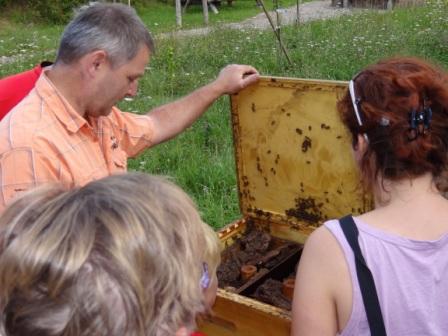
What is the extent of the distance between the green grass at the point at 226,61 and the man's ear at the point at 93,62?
85.6 inches

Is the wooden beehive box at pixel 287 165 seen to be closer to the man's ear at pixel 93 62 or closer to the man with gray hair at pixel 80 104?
the man with gray hair at pixel 80 104

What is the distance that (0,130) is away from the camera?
8.17ft

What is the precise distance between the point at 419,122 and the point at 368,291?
1.52 feet

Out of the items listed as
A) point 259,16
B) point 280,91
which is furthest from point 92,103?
point 259,16

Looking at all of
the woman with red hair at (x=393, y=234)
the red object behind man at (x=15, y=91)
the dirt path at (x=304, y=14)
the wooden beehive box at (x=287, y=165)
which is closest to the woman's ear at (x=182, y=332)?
the woman with red hair at (x=393, y=234)

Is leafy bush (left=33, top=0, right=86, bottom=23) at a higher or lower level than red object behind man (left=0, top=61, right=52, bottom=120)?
lower

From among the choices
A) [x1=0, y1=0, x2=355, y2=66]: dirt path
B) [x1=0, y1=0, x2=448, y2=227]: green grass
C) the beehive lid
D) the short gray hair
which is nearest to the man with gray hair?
the short gray hair

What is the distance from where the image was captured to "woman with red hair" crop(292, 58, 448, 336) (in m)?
1.69

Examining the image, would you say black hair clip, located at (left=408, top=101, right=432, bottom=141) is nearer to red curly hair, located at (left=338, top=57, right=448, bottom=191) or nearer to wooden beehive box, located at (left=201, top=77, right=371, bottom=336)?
red curly hair, located at (left=338, top=57, right=448, bottom=191)

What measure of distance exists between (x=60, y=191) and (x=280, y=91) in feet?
5.86

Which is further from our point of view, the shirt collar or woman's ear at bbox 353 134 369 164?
the shirt collar

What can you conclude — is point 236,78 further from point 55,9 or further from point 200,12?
point 200,12

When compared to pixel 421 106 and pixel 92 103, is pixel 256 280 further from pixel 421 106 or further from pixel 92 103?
pixel 421 106

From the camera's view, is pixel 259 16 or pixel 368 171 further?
pixel 259 16
